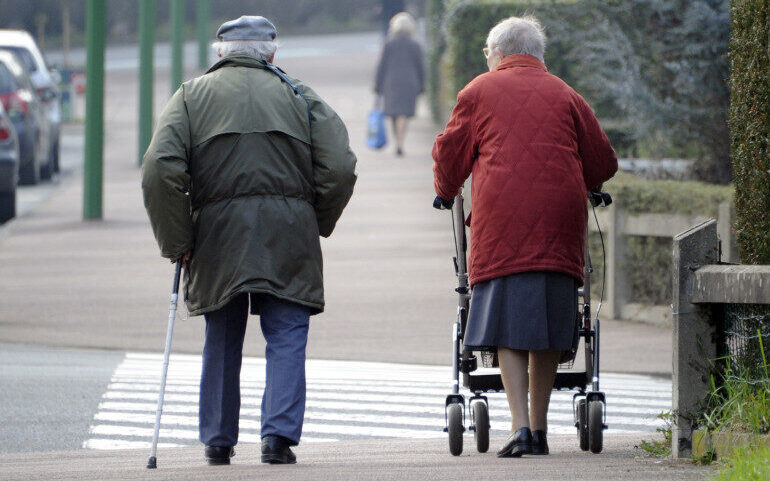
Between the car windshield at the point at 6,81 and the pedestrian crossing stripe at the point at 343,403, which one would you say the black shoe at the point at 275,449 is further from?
the car windshield at the point at 6,81

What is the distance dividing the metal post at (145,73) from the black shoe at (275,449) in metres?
17.5

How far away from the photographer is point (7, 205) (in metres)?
18.5

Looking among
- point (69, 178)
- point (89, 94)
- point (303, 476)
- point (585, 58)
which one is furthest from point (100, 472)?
point (69, 178)

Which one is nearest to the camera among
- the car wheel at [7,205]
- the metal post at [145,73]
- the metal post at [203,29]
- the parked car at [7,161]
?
the parked car at [7,161]

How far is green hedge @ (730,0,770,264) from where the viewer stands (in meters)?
5.95

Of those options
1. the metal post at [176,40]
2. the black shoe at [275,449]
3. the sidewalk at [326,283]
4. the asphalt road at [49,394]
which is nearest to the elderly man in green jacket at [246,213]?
the black shoe at [275,449]

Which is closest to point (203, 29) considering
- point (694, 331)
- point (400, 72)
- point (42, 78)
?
point (42, 78)

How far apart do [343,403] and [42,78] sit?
1616 centimetres

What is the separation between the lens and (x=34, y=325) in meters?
12.0

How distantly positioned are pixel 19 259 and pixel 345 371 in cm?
586

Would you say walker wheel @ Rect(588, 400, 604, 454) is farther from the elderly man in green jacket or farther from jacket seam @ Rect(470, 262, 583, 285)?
the elderly man in green jacket

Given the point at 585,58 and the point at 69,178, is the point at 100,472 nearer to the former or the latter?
the point at 585,58

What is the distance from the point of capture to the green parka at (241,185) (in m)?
6.09

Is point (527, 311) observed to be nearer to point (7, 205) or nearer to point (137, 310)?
point (137, 310)
